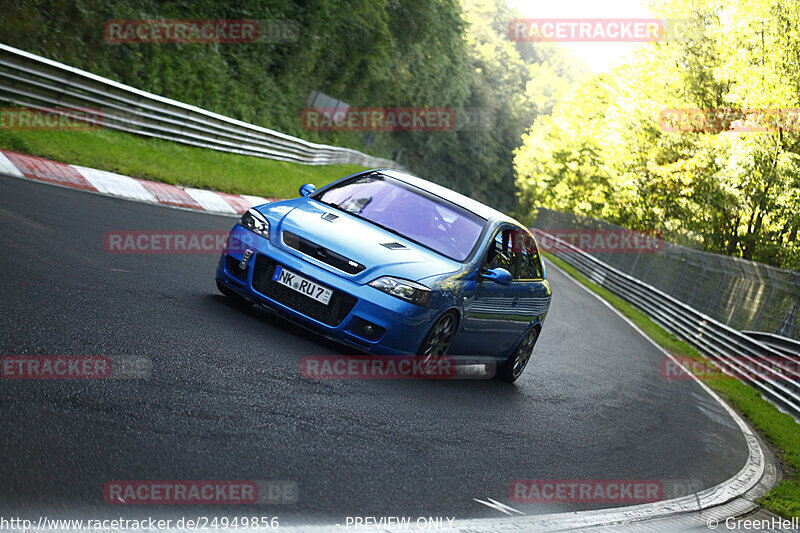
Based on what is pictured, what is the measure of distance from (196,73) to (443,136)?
5426 cm

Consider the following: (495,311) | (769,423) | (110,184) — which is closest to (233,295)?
(495,311)

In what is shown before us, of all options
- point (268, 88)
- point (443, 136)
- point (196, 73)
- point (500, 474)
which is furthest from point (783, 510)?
point (443, 136)

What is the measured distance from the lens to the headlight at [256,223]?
26.5ft

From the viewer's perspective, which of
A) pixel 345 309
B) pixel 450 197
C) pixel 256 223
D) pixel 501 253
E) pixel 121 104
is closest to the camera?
pixel 345 309

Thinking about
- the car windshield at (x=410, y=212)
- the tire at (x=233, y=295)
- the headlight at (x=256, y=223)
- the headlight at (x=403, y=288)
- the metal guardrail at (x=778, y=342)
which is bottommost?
the metal guardrail at (x=778, y=342)

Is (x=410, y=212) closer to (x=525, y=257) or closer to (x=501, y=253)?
(x=501, y=253)

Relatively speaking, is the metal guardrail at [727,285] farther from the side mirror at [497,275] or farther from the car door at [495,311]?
the side mirror at [497,275]

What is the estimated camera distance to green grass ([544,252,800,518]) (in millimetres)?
8531

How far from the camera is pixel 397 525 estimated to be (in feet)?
15.1

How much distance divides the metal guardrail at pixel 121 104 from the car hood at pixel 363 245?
30.3 ft

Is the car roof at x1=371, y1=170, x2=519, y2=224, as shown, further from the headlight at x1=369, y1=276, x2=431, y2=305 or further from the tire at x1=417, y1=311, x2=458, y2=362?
the headlight at x1=369, y1=276, x2=431, y2=305

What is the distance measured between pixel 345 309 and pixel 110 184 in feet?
28.5

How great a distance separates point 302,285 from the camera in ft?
25.1

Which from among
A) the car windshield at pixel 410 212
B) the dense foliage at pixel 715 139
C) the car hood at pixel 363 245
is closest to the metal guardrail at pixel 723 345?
the dense foliage at pixel 715 139
